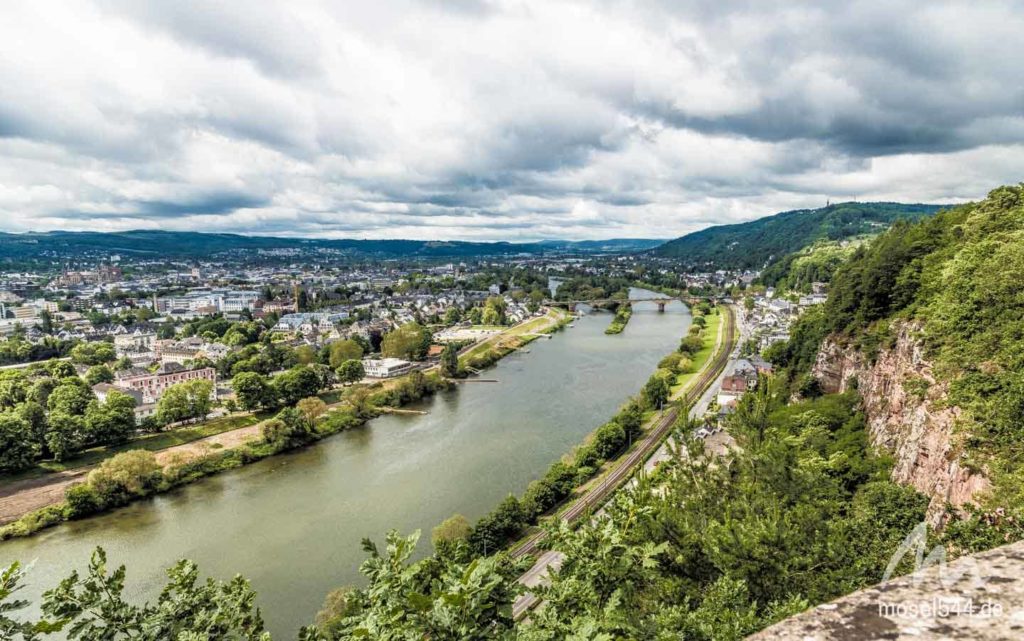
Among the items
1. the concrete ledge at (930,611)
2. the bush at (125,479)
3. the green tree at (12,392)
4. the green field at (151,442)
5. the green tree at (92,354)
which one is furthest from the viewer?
the green tree at (92,354)

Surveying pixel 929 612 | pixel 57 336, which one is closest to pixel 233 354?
pixel 57 336

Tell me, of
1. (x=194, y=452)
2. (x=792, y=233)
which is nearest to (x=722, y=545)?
(x=194, y=452)

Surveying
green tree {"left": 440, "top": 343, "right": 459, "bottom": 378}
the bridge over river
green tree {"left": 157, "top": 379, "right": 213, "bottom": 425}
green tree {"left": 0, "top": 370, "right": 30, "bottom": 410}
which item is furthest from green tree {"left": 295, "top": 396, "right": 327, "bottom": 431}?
the bridge over river

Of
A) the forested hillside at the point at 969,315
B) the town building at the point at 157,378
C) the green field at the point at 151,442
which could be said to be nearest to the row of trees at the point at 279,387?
the green field at the point at 151,442

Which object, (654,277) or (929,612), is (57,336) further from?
(654,277)

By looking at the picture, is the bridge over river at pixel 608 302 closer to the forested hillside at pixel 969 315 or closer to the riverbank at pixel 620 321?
the riverbank at pixel 620 321

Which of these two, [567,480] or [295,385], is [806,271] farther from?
[295,385]

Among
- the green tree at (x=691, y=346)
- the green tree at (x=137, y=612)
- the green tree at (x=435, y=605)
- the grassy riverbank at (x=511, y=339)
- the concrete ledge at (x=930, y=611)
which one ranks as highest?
the concrete ledge at (x=930, y=611)

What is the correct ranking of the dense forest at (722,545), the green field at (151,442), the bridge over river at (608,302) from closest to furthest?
the dense forest at (722,545), the green field at (151,442), the bridge over river at (608,302)
